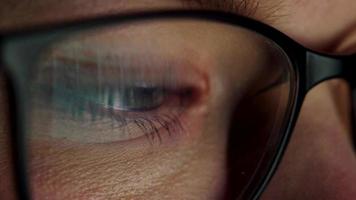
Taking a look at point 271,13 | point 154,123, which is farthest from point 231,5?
point 154,123

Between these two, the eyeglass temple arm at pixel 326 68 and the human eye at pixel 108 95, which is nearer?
the human eye at pixel 108 95

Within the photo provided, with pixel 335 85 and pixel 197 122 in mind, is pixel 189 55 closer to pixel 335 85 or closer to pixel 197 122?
pixel 197 122

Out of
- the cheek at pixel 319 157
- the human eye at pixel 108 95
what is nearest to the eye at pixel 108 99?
the human eye at pixel 108 95

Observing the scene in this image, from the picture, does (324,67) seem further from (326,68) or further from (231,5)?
(231,5)

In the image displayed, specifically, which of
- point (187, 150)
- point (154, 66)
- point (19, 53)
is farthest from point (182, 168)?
point (19, 53)

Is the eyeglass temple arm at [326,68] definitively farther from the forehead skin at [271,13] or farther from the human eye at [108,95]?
the human eye at [108,95]

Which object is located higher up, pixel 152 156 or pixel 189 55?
pixel 189 55
